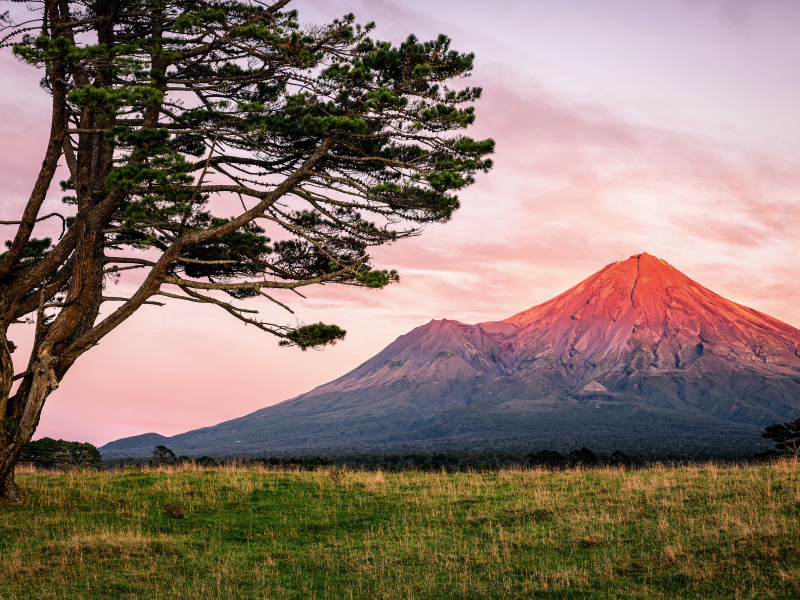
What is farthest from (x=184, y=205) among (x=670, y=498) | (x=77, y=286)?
(x=670, y=498)

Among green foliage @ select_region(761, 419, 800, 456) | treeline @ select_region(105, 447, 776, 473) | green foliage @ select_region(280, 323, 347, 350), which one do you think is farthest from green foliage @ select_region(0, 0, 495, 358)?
green foliage @ select_region(761, 419, 800, 456)

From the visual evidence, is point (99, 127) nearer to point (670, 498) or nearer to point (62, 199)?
point (62, 199)

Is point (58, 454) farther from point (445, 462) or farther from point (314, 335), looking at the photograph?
point (445, 462)

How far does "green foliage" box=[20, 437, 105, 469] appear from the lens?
3028cm

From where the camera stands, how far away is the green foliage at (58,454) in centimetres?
3028

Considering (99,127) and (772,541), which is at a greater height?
(99,127)

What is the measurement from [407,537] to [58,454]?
1000 inches

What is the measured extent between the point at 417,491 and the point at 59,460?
21673 millimetres

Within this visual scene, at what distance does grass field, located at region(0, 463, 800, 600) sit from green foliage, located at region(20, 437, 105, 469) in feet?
45.1

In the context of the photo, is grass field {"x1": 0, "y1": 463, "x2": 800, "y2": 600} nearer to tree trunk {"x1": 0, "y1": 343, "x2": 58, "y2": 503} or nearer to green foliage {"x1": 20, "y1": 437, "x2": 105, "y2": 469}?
tree trunk {"x1": 0, "y1": 343, "x2": 58, "y2": 503}

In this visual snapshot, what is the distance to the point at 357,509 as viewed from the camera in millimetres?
15914

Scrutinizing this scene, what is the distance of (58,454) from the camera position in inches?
1246

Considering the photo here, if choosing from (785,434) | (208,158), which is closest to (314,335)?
(208,158)

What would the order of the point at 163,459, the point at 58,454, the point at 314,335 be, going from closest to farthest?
the point at 314,335, the point at 58,454, the point at 163,459
